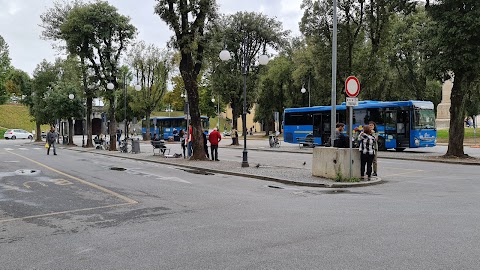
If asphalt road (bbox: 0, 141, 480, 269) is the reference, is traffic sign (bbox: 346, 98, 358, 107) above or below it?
above

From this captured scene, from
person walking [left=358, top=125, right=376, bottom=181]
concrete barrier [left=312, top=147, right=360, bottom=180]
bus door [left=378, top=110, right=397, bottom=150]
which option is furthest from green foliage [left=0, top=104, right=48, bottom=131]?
person walking [left=358, top=125, right=376, bottom=181]

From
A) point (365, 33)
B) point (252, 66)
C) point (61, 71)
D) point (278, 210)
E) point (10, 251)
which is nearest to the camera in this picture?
point (10, 251)

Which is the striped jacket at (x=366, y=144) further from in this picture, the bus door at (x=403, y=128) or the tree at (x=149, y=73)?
the tree at (x=149, y=73)

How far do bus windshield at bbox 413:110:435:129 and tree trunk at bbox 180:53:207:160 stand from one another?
13.5 metres

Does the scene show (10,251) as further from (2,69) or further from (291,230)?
(2,69)

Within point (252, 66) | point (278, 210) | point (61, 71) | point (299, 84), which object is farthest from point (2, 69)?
point (278, 210)

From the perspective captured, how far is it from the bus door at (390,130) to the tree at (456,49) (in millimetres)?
5589

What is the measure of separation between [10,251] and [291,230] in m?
4.08

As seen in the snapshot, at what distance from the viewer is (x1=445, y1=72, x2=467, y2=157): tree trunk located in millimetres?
20422

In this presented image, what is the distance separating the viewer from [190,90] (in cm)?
2095

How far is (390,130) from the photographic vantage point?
88.6 ft

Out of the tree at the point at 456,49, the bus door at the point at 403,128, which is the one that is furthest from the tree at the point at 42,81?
the tree at the point at 456,49

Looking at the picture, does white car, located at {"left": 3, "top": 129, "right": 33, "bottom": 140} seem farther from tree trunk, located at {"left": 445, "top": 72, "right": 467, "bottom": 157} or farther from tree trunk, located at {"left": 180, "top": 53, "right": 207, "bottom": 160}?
tree trunk, located at {"left": 445, "top": 72, "right": 467, "bottom": 157}

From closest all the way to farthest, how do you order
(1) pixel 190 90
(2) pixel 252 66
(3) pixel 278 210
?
(3) pixel 278 210, (1) pixel 190 90, (2) pixel 252 66
